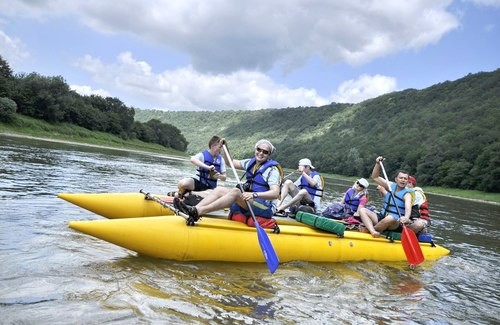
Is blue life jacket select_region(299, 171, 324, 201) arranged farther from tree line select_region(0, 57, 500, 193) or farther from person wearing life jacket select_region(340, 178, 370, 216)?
tree line select_region(0, 57, 500, 193)

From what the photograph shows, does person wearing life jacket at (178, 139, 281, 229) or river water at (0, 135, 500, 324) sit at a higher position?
person wearing life jacket at (178, 139, 281, 229)

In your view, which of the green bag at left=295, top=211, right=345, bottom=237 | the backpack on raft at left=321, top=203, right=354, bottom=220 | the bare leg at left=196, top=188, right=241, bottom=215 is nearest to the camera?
the bare leg at left=196, top=188, right=241, bottom=215

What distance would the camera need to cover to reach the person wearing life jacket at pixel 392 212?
863 centimetres

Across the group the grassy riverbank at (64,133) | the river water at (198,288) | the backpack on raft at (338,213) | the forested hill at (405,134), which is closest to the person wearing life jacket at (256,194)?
the river water at (198,288)

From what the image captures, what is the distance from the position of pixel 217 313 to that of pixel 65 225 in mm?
4459

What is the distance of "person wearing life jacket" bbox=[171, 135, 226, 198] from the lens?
27.0 feet

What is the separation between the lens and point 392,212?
9.08 metres

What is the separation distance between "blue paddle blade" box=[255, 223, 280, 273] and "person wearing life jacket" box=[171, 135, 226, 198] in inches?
83.5

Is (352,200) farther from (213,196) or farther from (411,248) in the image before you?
(213,196)

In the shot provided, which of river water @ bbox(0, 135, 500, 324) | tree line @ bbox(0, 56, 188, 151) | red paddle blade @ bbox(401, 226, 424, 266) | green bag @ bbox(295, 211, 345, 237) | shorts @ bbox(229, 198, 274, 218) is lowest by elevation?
river water @ bbox(0, 135, 500, 324)

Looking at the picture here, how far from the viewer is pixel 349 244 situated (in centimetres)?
802

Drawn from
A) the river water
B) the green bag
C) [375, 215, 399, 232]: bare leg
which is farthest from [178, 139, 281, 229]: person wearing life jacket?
[375, 215, 399, 232]: bare leg

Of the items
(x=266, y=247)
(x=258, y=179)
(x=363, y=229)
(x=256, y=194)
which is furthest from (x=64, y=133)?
(x=266, y=247)

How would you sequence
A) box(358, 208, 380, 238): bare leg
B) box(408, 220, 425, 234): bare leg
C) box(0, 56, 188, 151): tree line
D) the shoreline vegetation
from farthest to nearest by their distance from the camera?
box(0, 56, 188, 151): tree line
the shoreline vegetation
box(408, 220, 425, 234): bare leg
box(358, 208, 380, 238): bare leg
